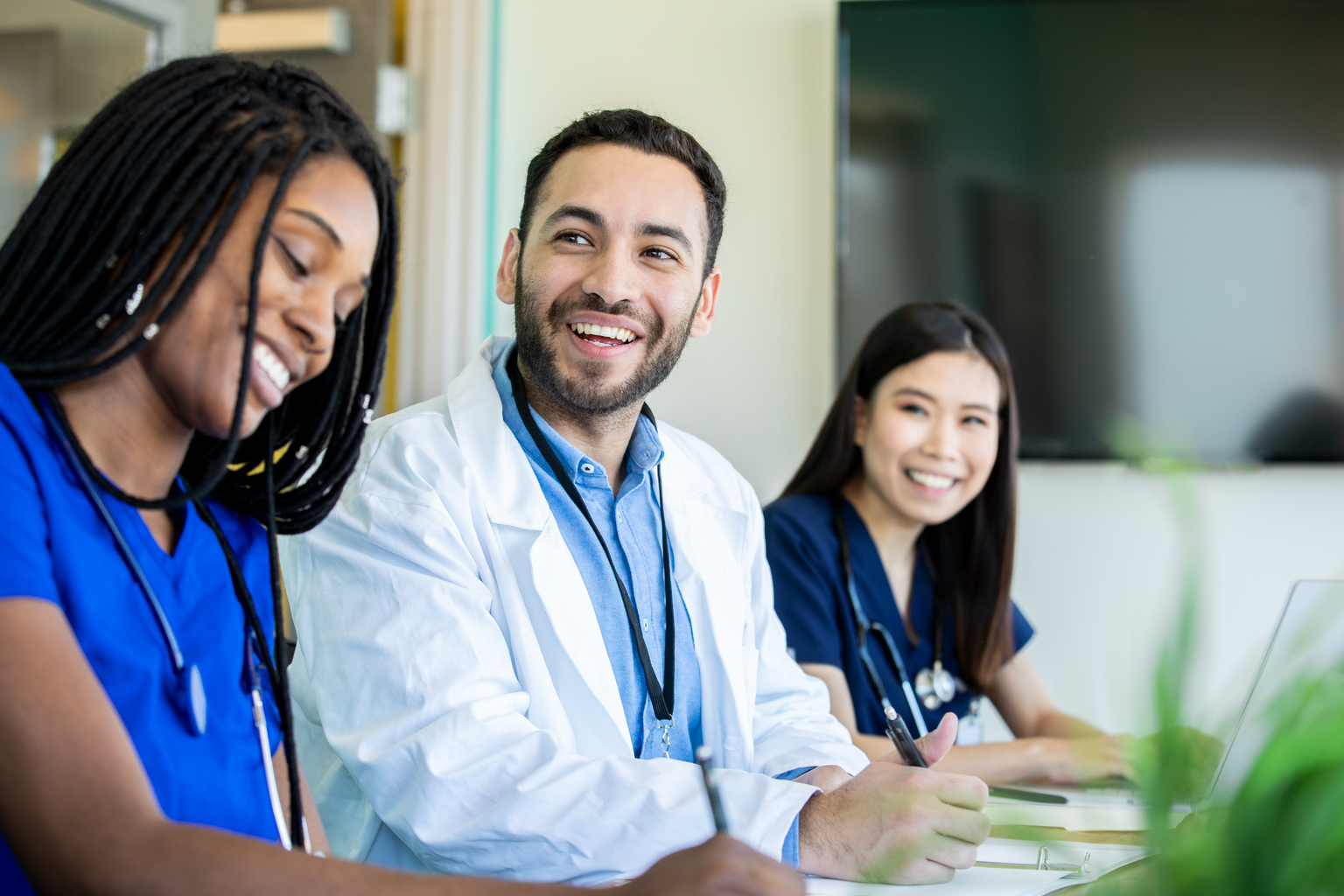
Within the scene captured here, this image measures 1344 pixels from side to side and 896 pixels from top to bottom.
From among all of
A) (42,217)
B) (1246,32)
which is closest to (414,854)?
(42,217)

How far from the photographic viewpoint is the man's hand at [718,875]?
1.87 feet

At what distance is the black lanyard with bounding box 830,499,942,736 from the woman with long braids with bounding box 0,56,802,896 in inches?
44.5

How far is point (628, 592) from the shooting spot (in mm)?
1386

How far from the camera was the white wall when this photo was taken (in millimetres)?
2541

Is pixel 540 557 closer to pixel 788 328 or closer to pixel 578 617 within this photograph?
pixel 578 617

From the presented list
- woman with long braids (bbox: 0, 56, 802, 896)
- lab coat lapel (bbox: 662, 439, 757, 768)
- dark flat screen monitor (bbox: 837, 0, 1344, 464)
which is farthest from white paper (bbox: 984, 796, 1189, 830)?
dark flat screen monitor (bbox: 837, 0, 1344, 464)

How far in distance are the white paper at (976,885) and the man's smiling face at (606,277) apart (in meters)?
0.67

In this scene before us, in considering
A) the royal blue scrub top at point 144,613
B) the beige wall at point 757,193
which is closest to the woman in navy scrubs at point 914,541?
the beige wall at point 757,193

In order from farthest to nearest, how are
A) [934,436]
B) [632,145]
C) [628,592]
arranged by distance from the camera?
[934,436] < [632,145] < [628,592]

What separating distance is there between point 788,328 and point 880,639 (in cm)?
102

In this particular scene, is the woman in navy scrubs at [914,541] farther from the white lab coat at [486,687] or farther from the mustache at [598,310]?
the mustache at [598,310]

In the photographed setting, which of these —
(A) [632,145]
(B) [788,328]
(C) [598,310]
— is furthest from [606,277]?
(B) [788,328]

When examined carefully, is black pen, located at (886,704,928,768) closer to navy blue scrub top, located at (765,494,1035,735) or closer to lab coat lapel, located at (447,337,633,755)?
lab coat lapel, located at (447,337,633,755)

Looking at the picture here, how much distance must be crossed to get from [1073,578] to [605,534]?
1.54 meters
